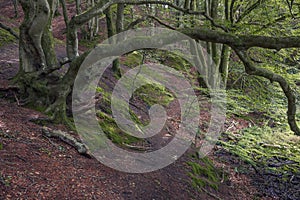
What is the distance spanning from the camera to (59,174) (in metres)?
3.97

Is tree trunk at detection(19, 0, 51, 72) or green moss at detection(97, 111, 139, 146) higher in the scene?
tree trunk at detection(19, 0, 51, 72)

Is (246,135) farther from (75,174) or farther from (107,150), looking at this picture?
(75,174)

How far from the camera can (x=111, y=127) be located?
21.6 ft

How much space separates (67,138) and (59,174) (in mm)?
1111

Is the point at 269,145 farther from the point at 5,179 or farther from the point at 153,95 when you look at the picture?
the point at 5,179

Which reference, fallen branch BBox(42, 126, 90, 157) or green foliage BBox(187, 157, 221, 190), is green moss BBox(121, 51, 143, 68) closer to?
green foliage BBox(187, 157, 221, 190)

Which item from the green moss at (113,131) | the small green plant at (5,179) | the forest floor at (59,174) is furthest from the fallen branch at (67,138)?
the small green plant at (5,179)

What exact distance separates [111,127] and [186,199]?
98.0 inches

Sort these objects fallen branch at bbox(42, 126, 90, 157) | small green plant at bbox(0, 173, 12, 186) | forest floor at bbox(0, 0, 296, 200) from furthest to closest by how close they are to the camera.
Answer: fallen branch at bbox(42, 126, 90, 157)
forest floor at bbox(0, 0, 296, 200)
small green plant at bbox(0, 173, 12, 186)

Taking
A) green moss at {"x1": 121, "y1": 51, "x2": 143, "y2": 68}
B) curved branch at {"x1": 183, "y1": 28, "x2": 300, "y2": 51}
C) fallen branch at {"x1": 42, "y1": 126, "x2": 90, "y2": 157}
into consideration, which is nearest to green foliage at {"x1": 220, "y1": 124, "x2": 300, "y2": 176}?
curved branch at {"x1": 183, "y1": 28, "x2": 300, "y2": 51}

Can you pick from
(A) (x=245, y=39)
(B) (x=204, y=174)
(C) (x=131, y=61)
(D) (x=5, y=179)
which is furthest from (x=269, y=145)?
(C) (x=131, y=61)

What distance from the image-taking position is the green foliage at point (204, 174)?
6.13 meters

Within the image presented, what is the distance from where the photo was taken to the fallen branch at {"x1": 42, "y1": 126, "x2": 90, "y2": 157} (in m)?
4.88

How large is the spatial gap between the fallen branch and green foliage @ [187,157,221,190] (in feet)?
8.32
